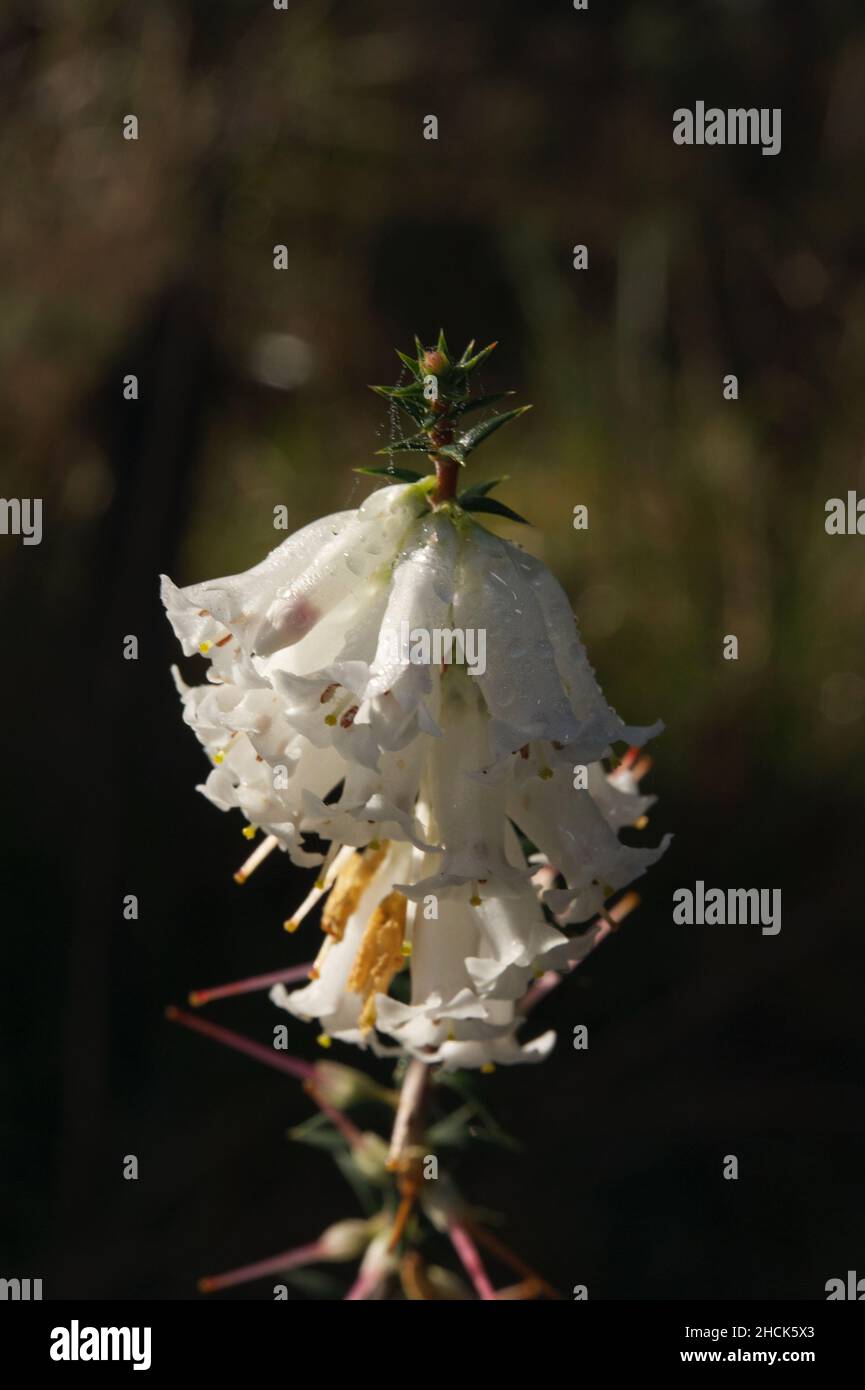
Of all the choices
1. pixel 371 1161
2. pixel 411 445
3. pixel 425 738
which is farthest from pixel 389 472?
pixel 371 1161

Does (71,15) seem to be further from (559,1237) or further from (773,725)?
A: (559,1237)

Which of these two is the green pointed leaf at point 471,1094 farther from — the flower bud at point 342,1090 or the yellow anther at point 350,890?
the yellow anther at point 350,890

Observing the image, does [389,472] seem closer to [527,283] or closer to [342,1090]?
[342,1090]

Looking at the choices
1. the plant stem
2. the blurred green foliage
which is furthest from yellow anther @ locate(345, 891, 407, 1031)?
the blurred green foliage

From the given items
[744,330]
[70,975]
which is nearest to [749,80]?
[744,330]

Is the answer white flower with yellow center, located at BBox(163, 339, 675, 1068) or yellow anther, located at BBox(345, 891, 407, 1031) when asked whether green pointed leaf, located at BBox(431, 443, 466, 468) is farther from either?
yellow anther, located at BBox(345, 891, 407, 1031)

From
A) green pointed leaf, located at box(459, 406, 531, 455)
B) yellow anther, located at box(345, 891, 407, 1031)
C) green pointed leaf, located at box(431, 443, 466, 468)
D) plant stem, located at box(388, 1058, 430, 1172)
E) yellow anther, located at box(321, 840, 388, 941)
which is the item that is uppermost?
green pointed leaf, located at box(459, 406, 531, 455)
